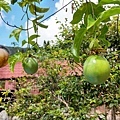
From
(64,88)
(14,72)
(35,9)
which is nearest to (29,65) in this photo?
(35,9)

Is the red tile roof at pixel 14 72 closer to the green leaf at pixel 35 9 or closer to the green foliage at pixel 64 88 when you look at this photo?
the green foliage at pixel 64 88

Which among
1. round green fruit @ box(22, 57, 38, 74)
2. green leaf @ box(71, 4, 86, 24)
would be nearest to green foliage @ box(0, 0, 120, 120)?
round green fruit @ box(22, 57, 38, 74)

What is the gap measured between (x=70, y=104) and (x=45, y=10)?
1.95 metres

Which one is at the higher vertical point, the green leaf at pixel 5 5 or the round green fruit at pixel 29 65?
the green leaf at pixel 5 5

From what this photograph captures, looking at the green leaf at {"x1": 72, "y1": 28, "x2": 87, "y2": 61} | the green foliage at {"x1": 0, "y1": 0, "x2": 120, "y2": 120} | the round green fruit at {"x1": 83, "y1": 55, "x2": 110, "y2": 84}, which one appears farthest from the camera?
the green foliage at {"x1": 0, "y1": 0, "x2": 120, "y2": 120}

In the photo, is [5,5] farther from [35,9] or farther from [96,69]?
[96,69]

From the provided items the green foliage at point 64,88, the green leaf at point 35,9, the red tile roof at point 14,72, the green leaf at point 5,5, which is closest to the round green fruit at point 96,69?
the green leaf at point 35,9

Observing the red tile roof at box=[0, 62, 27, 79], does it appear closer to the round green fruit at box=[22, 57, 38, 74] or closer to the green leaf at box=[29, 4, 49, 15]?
the green leaf at box=[29, 4, 49, 15]

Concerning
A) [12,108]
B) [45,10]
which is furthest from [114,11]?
[12,108]

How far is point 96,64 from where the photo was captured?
0.65 meters

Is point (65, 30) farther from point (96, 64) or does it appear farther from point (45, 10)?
point (96, 64)

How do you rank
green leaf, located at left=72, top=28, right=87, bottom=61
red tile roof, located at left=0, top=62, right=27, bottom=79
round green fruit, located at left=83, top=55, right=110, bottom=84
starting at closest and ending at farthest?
green leaf, located at left=72, top=28, right=87, bottom=61 < round green fruit, located at left=83, top=55, right=110, bottom=84 < red tile roof, located at left=0, top=62, right=27, bottom=79

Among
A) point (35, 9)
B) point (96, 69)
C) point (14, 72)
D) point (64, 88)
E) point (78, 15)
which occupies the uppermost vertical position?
point (14, 72)

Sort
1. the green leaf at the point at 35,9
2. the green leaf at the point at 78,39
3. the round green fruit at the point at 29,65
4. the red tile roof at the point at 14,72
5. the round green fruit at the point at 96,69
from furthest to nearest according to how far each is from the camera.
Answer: the red tile roof at the point at 14,72 → the green leaf at the point at 35,9 → the round green fruit at the point at 29,65 → the round green fruit at the point at 96,69 → the green leaf at the point at 78,39
